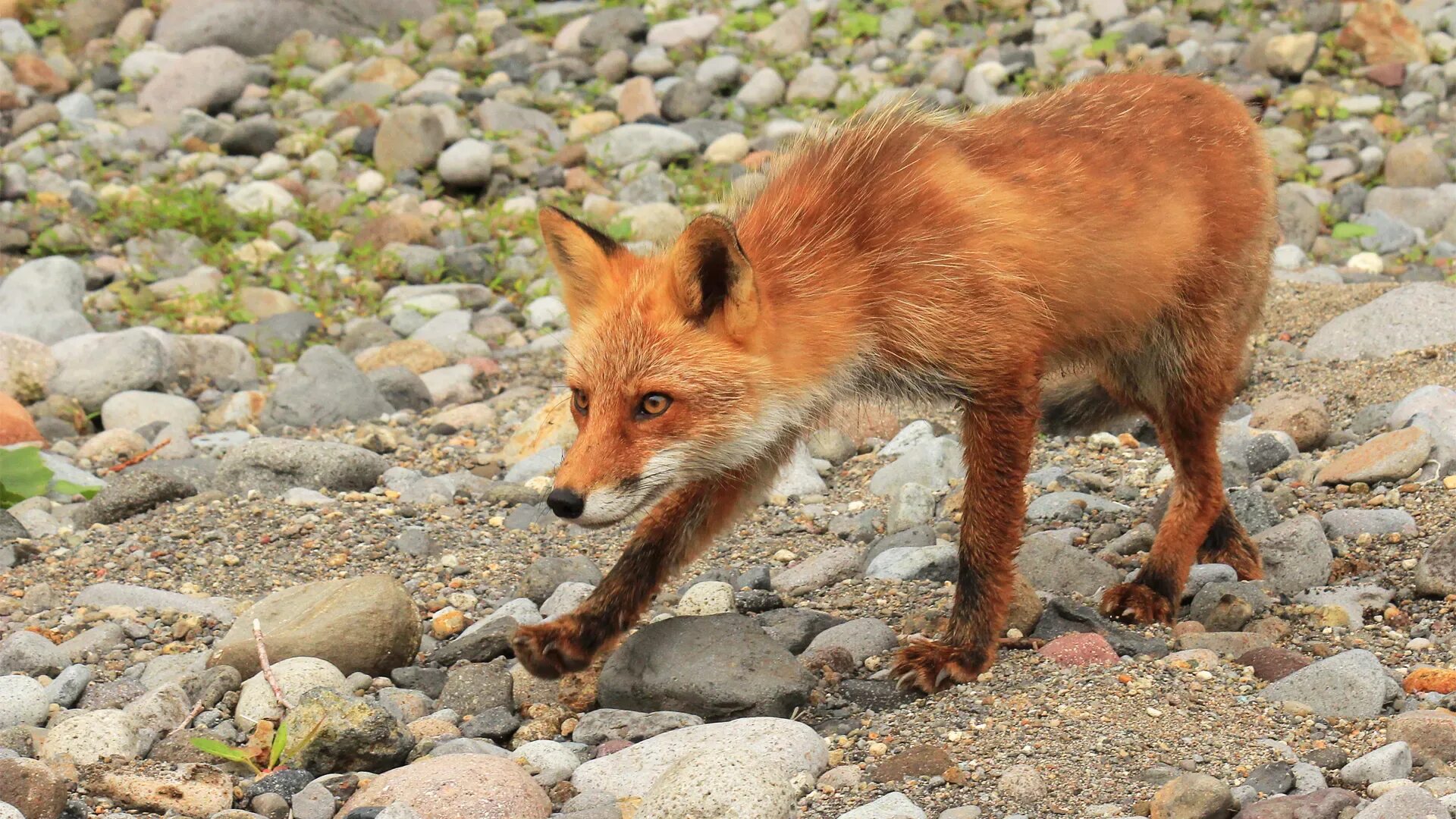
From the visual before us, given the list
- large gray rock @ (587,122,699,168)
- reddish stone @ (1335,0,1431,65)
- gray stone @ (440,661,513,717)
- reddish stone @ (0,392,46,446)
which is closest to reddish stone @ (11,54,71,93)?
large gray rock @ (587,122,699,168)

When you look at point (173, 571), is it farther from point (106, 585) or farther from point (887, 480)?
point (887, 480)

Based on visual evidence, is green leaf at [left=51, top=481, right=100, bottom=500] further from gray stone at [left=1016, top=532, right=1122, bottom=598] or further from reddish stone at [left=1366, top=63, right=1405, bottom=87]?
reddish stone at [left=1366, top=63, right=1405, bottom=87]

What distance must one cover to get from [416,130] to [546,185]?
4.18ft

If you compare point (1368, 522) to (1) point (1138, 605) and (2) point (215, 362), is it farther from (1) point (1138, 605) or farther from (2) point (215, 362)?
(2) point (215, 362)

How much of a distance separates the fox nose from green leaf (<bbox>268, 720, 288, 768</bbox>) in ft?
3.82

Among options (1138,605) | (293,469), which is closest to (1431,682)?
(1138,605)

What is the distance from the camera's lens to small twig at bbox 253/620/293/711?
Answer: 527 cm

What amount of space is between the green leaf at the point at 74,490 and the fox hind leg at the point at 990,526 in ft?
15.3

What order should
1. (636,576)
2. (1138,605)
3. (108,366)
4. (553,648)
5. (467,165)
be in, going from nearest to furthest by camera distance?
(553,648)
(636,576)
(1138,605)
(108,366)
(467,165)

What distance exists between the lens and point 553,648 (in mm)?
5609

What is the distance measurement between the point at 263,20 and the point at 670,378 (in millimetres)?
12104

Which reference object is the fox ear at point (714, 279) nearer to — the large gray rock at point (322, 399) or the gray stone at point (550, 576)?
the gray stone at point (550, 576)

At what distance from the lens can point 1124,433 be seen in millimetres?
8320

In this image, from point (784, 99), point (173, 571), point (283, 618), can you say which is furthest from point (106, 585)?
point (784, 99)
